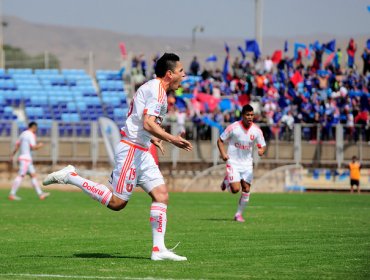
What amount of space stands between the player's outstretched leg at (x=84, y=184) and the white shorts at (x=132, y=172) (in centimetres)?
19

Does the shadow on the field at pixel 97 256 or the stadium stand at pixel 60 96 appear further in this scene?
the stadium stand at pixel 60 96

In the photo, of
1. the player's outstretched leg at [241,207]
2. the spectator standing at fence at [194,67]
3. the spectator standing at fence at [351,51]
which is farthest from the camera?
the spectator standing at fence at [194,67]

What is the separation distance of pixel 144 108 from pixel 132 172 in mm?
822

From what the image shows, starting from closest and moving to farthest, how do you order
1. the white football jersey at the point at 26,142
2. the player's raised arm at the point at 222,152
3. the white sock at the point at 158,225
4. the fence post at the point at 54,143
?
1. the white sock at the point at 158,225
2. the player's raised arm at the point at 222,152
3. the white football jersey at the point at 26,142
4. the fence post at the point at 54,143

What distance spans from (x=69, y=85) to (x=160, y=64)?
133ft

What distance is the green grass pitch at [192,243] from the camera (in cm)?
1094

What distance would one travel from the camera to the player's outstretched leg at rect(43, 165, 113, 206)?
12.6 m

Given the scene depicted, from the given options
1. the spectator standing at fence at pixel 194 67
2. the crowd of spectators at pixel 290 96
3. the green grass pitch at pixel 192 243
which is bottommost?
the green grass pitch at pixel 192 243

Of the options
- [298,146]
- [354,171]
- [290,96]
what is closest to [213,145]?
[298,146]

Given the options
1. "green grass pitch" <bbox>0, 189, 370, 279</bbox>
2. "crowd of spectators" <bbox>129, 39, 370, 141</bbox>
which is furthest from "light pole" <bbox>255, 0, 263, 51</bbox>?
"green grass pitch" <bbox>0, 189, 370, 279</bbox>

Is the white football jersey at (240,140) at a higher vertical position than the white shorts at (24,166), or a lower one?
higher

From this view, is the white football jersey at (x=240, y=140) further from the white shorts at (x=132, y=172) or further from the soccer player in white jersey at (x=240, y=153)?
the white shorts at (x=132, y=172)

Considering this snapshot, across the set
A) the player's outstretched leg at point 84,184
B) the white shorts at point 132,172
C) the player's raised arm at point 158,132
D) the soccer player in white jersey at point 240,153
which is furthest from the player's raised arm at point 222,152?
the player's raised arm at point 158,132

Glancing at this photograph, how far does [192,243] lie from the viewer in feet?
48.8
